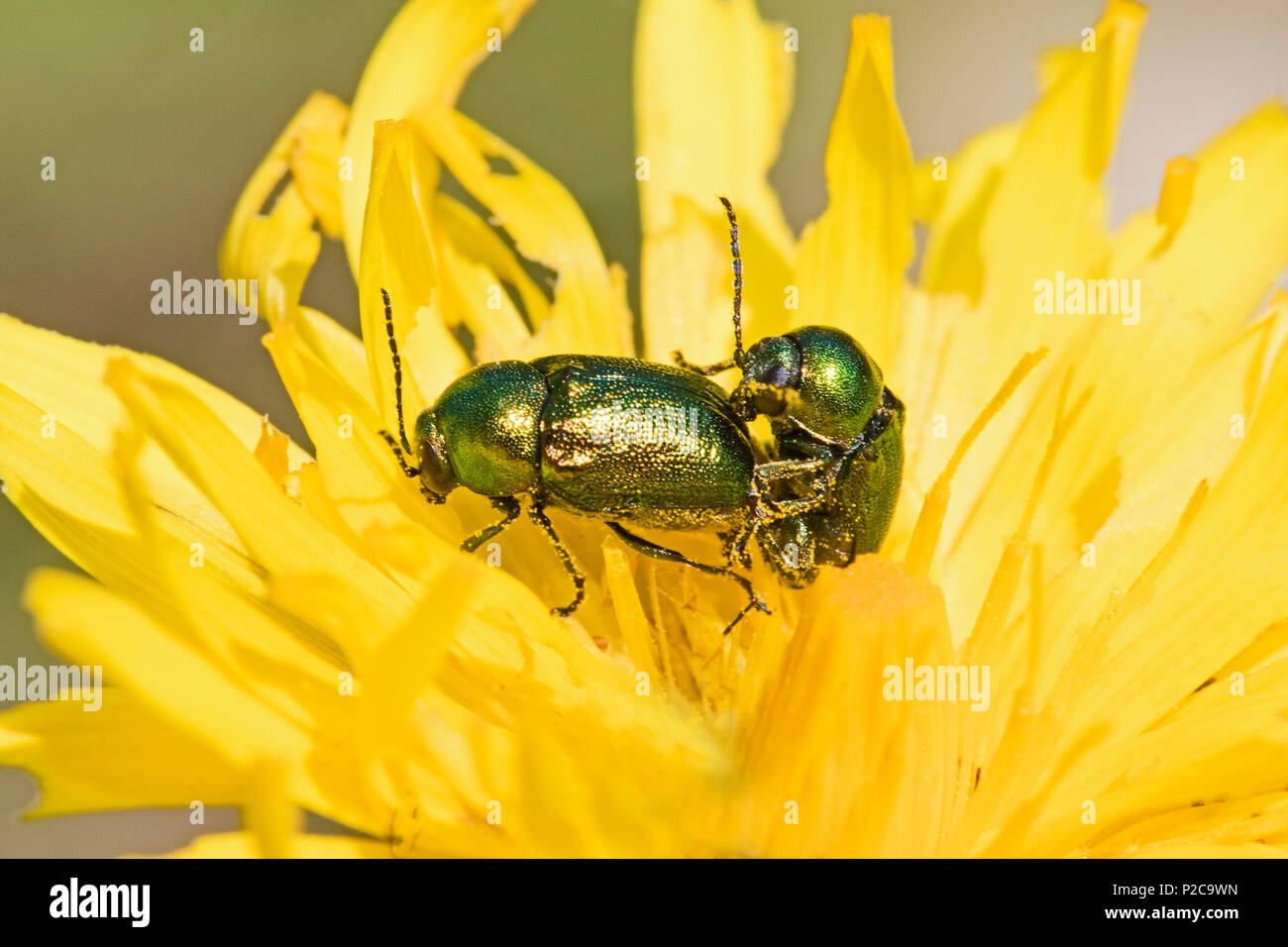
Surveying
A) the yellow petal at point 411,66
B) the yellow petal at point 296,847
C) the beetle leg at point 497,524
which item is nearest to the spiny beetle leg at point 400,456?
the beetle leg at point 497,524

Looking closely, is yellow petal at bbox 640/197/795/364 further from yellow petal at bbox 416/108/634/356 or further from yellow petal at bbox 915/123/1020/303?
yellow petal at bbox 915/123/1020/303

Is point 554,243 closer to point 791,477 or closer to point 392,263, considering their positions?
point 392,263

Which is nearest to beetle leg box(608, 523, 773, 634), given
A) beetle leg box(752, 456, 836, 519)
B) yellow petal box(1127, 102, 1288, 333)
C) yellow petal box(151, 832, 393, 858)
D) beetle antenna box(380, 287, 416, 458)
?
beetle leg box(752, 456, 836, 519)

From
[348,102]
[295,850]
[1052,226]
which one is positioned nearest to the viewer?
[295,850]
